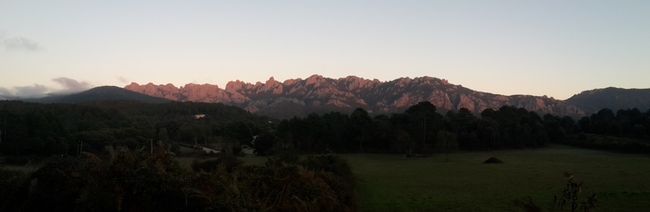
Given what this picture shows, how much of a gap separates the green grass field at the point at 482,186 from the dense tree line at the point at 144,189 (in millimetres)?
13885

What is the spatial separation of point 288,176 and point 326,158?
27.2 meters

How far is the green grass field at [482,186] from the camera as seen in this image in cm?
3316

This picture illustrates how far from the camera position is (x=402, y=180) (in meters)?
52.9

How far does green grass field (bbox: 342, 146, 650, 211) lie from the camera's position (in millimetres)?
33156

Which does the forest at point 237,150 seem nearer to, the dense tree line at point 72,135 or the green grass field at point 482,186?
the dense tree line at point 72,135

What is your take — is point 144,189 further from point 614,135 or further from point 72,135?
point 614,135

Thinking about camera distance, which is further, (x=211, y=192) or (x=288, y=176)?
(x=288, y=176)

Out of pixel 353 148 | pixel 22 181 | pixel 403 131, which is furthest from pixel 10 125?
pixel 22 181

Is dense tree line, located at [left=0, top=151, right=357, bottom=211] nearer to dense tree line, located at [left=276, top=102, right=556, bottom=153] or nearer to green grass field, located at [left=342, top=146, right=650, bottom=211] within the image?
green grass field, located at [left=342, top=146, right=650, bottom=211]

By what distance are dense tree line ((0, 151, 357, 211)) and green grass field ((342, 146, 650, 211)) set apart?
45.6 ft

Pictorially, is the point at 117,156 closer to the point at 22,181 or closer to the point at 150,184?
the point at 150,184

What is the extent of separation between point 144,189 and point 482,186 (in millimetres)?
35519

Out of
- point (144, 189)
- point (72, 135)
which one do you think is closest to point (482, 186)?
point (144, 189)

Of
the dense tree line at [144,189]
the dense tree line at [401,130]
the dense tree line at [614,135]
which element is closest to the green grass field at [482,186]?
the dense tree line at [144,189]
